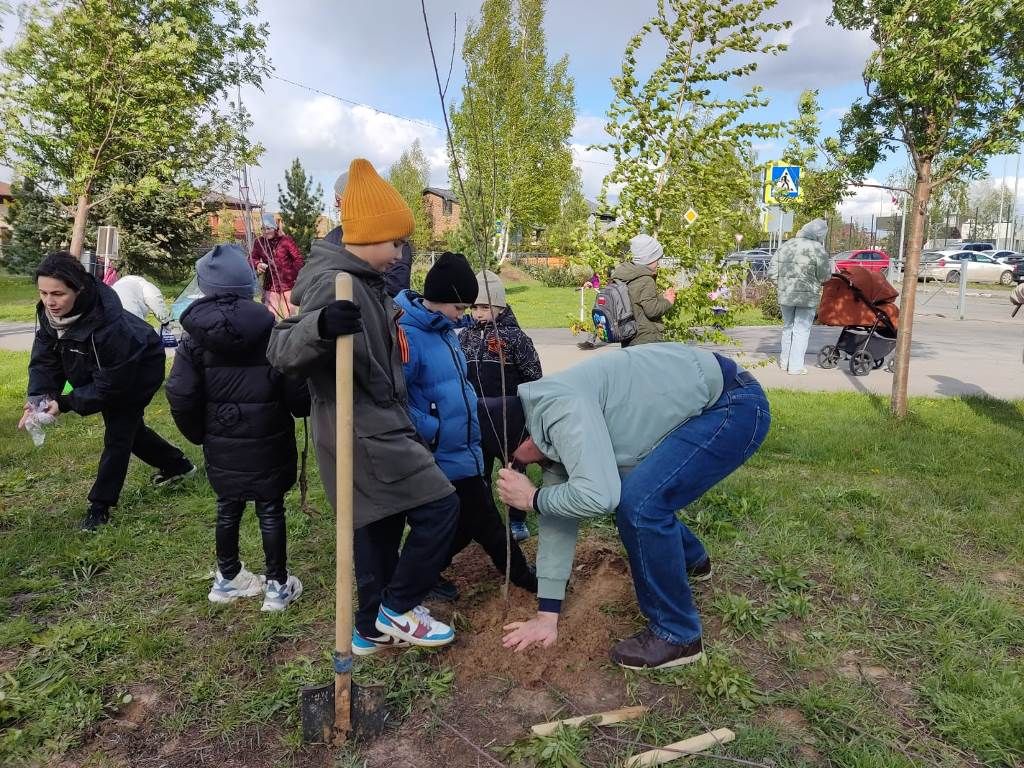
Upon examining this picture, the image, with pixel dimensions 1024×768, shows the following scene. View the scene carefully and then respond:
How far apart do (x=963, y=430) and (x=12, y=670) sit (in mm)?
6759

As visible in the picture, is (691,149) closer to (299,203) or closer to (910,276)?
(910,276)

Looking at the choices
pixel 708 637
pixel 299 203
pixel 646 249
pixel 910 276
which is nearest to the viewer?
pixel 708 637

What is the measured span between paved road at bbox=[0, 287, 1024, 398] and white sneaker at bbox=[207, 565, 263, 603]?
3.41 m

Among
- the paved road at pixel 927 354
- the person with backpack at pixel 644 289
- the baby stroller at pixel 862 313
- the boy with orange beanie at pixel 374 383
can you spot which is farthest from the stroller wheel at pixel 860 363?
the boy with orange beanie at pixel 374 383

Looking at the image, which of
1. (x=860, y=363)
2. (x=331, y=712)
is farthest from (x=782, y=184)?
(x=331, y=712)

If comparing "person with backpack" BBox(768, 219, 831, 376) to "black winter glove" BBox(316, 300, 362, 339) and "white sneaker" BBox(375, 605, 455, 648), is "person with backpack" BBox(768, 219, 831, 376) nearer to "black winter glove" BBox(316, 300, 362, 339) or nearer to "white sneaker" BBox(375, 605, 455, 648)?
"white sneaker" BBox(375, 605, 455, 648)

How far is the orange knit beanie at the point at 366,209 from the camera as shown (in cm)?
248

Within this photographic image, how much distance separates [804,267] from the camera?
342 inches

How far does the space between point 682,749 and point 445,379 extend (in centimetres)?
165

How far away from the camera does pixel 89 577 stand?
3740mm

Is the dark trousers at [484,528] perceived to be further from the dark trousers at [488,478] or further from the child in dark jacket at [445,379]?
the dark trousers at [488,478]

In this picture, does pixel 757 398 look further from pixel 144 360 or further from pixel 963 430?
pixel 963 430

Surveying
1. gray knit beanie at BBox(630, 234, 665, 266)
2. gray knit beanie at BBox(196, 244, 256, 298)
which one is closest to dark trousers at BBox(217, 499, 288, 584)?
gray knit beanie at BBox(196, 244, 256, 298)

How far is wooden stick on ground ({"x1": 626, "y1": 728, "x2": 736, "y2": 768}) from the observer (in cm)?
231
